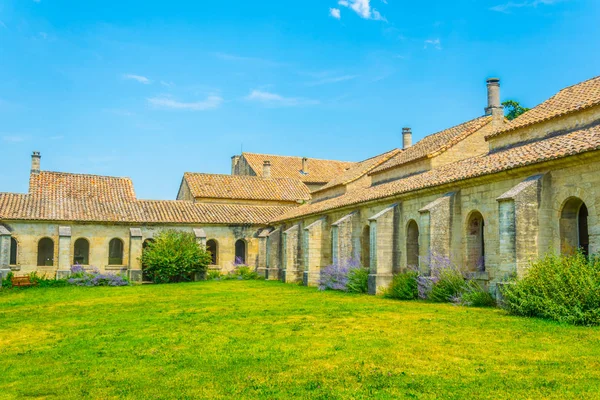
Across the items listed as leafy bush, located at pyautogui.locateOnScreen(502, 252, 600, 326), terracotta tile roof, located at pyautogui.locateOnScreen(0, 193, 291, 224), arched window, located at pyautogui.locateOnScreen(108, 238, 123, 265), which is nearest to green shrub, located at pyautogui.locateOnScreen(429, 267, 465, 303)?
leafy bush, located at pyautogui.locateOnScreen(502, 252, 600, 326)

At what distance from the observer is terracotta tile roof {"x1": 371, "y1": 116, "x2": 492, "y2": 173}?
994 inches

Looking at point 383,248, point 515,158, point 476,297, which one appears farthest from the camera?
point 383,248

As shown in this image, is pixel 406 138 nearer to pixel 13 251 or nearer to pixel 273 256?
pixel 273 256

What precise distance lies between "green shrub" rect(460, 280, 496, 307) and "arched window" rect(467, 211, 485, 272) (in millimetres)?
1552

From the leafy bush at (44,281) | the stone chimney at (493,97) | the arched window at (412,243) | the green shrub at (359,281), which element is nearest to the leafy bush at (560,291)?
the arched window at (412,243)

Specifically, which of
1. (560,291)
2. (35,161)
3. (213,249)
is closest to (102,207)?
(35,161)

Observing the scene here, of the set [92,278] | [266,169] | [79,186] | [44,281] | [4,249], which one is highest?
[266,169]

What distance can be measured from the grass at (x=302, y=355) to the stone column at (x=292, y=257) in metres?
15.0

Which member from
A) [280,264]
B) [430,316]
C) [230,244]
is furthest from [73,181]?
[430,316]

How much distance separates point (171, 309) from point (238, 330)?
223 inches

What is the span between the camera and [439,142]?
87.2 feet

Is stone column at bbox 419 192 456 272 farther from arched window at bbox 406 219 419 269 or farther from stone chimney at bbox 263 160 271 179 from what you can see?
stone chimney at bbox 263 160 271 179

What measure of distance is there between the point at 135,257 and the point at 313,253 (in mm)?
11544

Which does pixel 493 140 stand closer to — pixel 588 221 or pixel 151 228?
pixel 588 221
